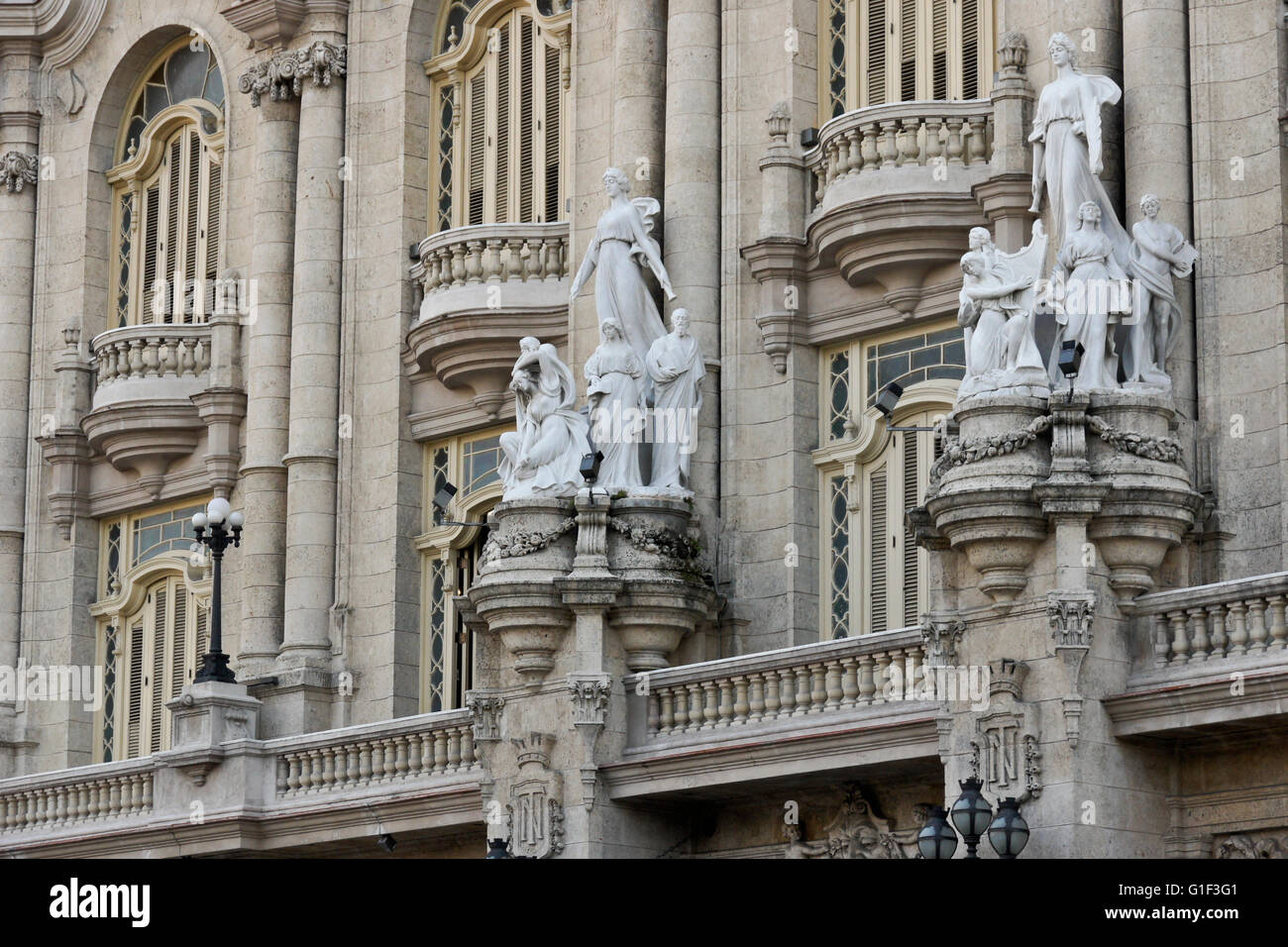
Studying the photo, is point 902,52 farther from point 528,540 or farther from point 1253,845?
point 1253,845

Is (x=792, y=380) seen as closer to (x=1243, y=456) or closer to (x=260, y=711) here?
(x=1243, y=456)

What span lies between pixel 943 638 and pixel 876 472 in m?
5.35

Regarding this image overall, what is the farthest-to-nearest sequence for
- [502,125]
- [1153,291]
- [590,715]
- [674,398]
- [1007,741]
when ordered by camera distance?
[502,125] → [674,398] → [590,715] → [1153,291] → [1007,741]

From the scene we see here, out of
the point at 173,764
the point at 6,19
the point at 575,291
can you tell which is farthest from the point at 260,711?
the point at 6,19

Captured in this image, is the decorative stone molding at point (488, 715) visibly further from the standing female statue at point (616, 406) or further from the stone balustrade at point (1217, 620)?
the stone balustrade at point (1217, 620)

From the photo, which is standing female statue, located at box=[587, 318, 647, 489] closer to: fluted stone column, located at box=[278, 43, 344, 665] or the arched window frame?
the arched window frame

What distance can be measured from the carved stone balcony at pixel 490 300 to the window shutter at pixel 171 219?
21.0 feet

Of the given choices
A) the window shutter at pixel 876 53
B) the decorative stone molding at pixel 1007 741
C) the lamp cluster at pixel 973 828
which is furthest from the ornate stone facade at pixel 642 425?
the lamp cluster at pixel 973 828

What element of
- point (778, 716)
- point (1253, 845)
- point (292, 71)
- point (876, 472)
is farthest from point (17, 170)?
point (1253, 845)

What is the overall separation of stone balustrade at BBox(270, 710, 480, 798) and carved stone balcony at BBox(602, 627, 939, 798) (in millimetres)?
2501

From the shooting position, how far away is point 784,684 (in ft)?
94.8

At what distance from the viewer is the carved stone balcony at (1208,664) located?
25.0 m

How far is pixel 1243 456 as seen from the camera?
27.5 meters

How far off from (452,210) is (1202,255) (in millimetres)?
12179
